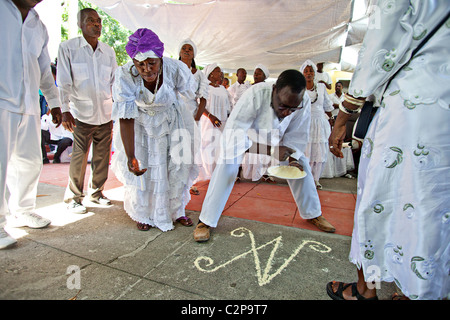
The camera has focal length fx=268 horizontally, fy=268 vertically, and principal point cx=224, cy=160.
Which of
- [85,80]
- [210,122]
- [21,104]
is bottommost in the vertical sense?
[210,122]

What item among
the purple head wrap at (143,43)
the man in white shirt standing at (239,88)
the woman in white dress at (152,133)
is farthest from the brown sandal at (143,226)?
the man in white shirt standing at (239,88)

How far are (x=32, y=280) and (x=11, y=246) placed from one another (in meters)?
0.64

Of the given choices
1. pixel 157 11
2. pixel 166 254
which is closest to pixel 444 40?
pixel 166 254

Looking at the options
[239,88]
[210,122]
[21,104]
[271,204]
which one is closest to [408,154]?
[271,204]

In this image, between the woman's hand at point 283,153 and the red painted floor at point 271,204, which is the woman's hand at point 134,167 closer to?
the red painted floor at point 271,204

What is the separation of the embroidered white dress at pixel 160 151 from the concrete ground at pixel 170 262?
0.22 metres

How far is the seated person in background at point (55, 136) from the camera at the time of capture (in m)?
6.29

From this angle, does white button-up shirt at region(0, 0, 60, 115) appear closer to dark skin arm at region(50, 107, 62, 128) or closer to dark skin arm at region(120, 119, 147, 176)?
dark skin arm at region(50, 107, 62, 128)

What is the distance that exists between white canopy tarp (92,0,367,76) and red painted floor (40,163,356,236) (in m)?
3.14

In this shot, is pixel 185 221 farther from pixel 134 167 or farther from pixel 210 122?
pixel 210 122

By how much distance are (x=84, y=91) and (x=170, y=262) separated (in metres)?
2.20

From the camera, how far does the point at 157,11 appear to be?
17.8ft

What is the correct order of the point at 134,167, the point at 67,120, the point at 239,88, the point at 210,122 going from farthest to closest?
the point at 239,88, the point at 210,122, the point at 67,120, the point at 134,167

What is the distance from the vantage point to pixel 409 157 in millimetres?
1349
